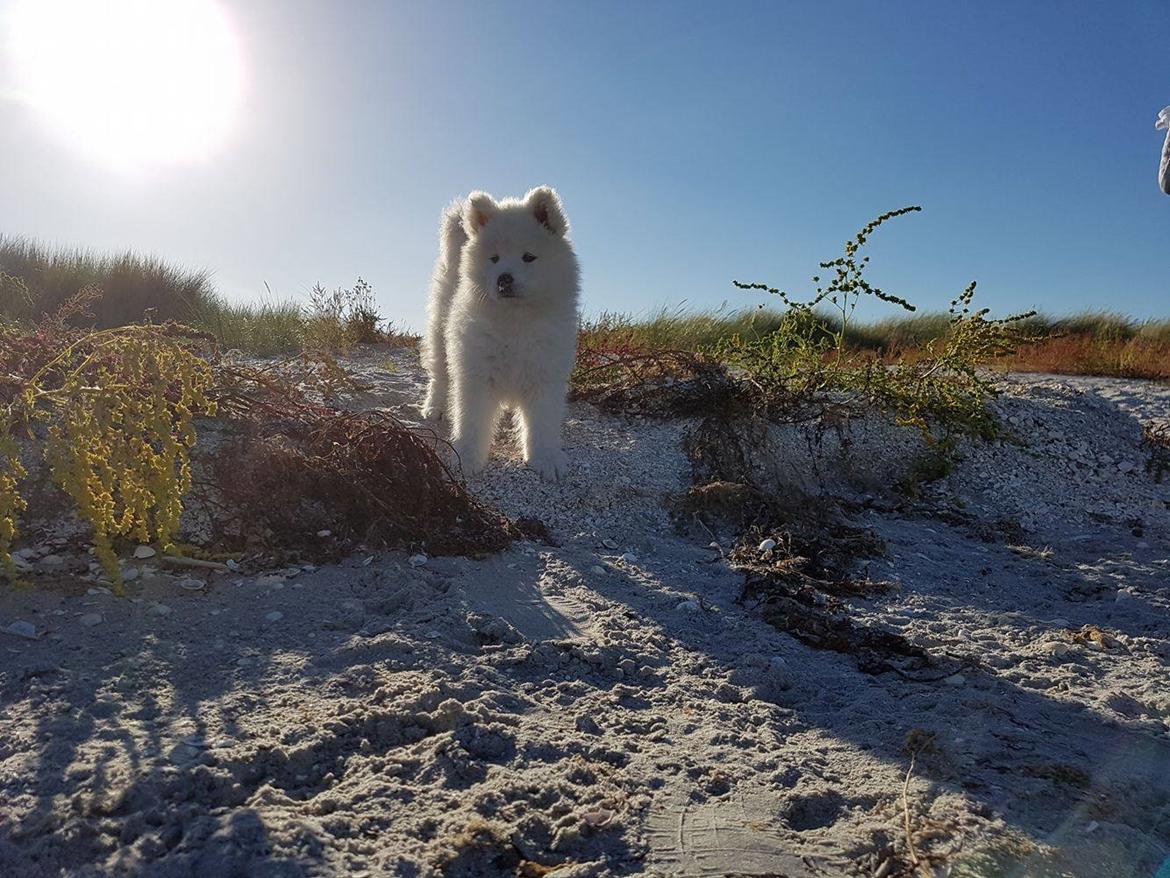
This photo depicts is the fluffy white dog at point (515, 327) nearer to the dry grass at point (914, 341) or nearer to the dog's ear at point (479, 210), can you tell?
the dog's ear at point (479, 210)

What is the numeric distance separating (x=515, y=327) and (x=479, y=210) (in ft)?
2.55

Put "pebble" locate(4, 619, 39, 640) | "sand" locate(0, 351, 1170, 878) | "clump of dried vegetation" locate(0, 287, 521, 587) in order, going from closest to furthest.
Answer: "sand" locate(0, 351, 1170, 878) < "pebble" locate(4, 619, 39, 640) < "clump of dried vegetation" locate(0, 287, 521, 587)

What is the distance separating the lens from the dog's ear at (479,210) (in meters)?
5.01

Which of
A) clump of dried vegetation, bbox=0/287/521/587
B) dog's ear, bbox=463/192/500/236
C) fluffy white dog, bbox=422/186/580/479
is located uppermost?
dog's ear, bbox=463/192/500/236

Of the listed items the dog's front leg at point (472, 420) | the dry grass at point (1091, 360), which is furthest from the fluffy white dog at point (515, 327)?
the dry grass at point (1091, 360)

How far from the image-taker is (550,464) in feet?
15.1

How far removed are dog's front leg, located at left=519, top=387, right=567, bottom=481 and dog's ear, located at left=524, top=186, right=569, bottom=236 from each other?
99 cm

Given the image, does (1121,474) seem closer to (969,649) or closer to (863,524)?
(863,524)

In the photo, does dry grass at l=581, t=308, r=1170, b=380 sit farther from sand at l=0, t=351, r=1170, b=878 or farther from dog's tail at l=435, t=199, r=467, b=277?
sand at l=0, t=351, r=1170, b=878

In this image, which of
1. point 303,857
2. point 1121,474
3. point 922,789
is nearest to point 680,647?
point 922,789

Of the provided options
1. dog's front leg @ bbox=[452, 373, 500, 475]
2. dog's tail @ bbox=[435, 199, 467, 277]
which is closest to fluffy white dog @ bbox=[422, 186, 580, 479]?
dog's front leg @ bbox=[452, 373, 500, 475]

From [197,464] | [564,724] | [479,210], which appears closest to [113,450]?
[197,464]

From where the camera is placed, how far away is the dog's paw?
4.54 m

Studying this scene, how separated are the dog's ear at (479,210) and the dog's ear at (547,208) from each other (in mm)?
202
